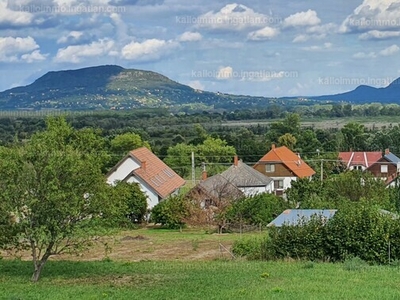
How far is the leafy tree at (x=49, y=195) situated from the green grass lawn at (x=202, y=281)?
1.52 m

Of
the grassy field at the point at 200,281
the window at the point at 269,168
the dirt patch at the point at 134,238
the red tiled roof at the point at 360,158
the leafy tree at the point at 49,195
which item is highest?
the leafy tree at the point at 49,195

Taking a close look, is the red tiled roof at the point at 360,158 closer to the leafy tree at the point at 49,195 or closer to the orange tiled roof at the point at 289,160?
the orange tiled roof at the point at 289,160

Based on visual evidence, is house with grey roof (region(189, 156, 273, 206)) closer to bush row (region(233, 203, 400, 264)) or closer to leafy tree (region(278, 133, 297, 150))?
bush row (region(233, 203, 400, 264))

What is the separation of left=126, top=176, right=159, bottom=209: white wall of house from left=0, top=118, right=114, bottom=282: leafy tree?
3373cm

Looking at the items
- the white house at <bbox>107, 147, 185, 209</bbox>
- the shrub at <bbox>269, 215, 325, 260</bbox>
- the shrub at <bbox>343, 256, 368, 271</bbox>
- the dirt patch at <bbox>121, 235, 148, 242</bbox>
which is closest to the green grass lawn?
the shrub at <bbox>343, 256, 368, 271</bbox>

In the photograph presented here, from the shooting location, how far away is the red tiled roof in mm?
79781

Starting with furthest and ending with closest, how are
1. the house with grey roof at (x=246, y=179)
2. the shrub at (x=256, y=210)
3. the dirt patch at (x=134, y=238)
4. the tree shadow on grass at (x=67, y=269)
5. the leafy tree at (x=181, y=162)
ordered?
the leafy tree at (x=181, y=162)
the house with grey roof at (x=246, y=179)
the shrub at (x=256, y=210)
the dirt patch at (x=134, y=238)
the tree shadow on grass at (x=67, y=269)

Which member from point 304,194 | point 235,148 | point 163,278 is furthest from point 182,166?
point 163,278

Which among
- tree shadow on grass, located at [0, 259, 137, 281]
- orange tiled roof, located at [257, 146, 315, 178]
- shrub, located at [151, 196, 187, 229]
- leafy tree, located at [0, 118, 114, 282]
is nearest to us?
leafy tree, located at [0, 118, 114, 282]

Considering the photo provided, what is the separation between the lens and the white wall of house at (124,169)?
5681cm

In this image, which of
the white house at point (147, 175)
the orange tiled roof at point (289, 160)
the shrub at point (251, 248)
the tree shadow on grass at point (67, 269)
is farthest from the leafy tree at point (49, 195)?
the orange tiled roof at point (289, 160)

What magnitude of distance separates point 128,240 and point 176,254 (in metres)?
8.64

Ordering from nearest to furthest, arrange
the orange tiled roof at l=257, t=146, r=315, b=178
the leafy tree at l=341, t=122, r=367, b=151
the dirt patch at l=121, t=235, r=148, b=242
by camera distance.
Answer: the dirt patch at l=121, t=235, r=148, b=242, the orange tiled roof at l=257, t=146, r=315, b=178, the leafy tree at l=341, t=122, r=367, b=151

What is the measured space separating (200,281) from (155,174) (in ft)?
126
